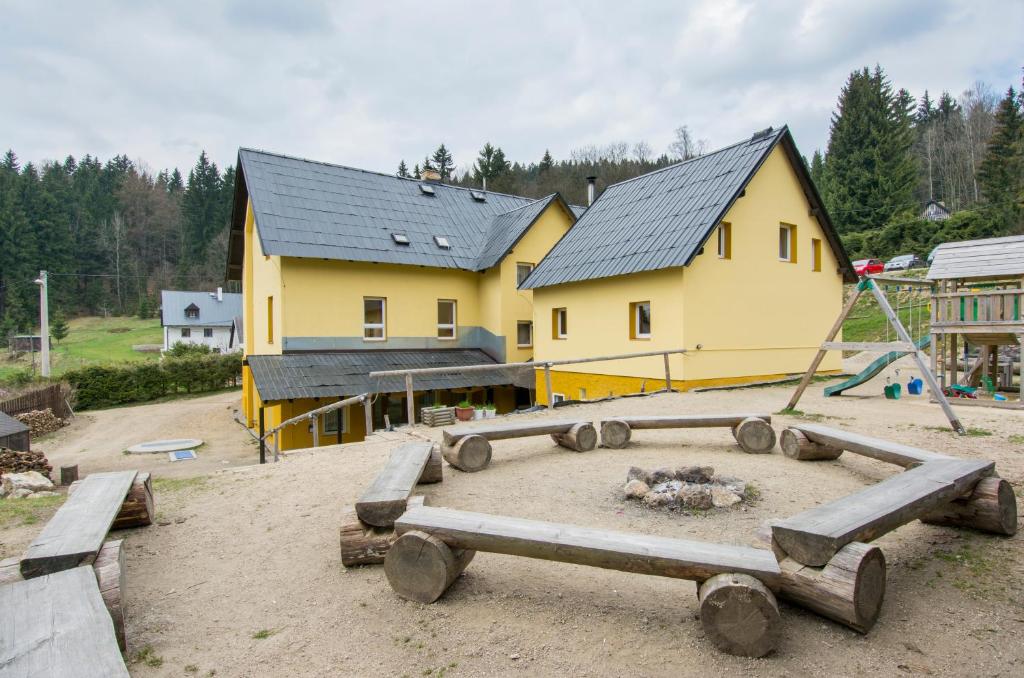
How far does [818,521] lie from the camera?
3.58 meters

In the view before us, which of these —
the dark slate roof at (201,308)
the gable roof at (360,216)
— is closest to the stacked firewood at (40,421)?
the gable roof at (360,216)

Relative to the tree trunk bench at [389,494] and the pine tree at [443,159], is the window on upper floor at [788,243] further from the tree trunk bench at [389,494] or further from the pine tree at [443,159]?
the pine tree at [443,159]

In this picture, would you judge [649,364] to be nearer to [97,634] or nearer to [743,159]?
[743,159]

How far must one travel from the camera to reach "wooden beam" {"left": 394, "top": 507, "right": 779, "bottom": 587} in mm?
3262

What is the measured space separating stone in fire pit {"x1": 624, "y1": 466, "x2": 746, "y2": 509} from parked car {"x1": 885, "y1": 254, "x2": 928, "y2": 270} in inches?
1411

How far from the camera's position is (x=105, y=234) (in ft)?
234

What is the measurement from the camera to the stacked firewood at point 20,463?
11.8 m

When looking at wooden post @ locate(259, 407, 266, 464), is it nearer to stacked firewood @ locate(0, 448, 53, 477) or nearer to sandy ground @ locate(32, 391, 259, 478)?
sandy ground @ locate(32, 391, 259, 478)

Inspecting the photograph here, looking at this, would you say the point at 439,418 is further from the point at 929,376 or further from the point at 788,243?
the point at 788,243

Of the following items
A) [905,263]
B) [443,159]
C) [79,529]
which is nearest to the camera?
[79,529]

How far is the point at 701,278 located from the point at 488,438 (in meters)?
9.38

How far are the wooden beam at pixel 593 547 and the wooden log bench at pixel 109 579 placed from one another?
1.62 metres

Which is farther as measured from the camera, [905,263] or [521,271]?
[905,263]

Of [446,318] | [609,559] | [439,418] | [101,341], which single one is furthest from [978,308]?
[101,341]
